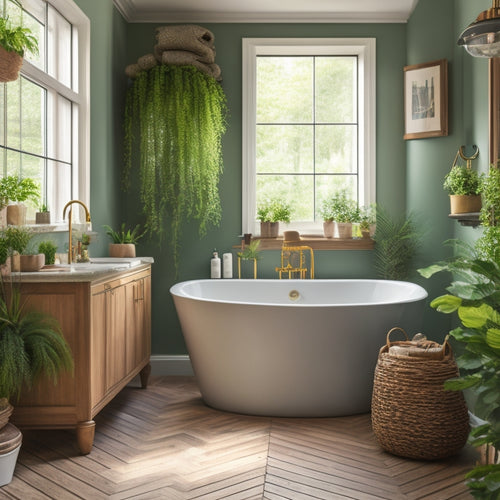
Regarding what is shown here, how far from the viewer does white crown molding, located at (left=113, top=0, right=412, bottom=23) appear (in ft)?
15.3

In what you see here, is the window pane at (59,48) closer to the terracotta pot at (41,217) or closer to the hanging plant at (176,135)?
the hanging plant at (176,135)

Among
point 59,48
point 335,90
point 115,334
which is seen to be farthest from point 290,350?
point 335,90

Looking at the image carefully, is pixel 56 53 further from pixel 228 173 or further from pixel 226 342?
pixel 226 342

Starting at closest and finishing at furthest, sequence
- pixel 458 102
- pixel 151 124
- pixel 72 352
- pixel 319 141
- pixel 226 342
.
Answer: pixel 72 352
pixel 226 342
pixel 458 102
pixel 151 124
pixel 319 141

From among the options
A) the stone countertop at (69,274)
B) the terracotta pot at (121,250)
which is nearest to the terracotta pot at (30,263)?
the stone countertop at (69,274)

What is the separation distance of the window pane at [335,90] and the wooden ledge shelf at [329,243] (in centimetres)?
97

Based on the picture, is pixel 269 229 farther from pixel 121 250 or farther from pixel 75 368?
pixel 75 368

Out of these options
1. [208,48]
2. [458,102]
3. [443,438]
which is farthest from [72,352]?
[458,102]

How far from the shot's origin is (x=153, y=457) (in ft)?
9.61

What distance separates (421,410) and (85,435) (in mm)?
1570

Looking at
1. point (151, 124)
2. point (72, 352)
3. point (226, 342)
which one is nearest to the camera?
point (72, 352)

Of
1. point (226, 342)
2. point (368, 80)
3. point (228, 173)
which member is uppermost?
point (368, 80)

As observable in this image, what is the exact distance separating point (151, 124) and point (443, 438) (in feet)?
9.60

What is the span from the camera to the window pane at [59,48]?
361 cm
